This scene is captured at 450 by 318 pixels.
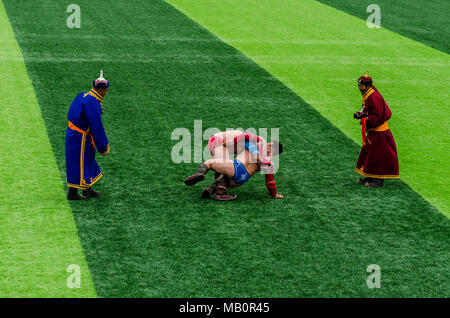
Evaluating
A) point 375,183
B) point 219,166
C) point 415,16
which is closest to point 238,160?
point 219,166

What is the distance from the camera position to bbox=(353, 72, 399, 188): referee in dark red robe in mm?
10680

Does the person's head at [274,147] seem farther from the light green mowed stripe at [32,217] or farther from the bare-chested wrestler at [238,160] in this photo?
the light green mowed stripe at [32,217]

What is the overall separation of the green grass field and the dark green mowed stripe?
0.81 m

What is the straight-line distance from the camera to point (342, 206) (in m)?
10.3

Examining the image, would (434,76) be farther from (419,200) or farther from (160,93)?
(419,200)

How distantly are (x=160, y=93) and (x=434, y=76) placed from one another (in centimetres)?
721

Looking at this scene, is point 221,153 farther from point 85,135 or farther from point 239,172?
point 85,135

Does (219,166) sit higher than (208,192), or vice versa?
(219,166)

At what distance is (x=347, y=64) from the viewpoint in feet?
63.9

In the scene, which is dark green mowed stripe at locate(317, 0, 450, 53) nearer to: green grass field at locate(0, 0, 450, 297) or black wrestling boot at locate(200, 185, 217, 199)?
green grass field at locate(0, 0, 450, 297)

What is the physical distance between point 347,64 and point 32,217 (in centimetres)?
1178

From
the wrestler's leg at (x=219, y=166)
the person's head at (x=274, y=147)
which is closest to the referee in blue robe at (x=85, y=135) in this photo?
the wrestler's leg at (x=219, y=166)

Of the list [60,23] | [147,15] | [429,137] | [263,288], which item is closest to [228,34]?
[147,15]

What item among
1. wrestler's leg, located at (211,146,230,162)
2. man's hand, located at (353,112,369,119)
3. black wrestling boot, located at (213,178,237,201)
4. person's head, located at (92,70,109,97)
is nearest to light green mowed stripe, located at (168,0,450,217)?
man's hand, located at (353,112,369,119)
